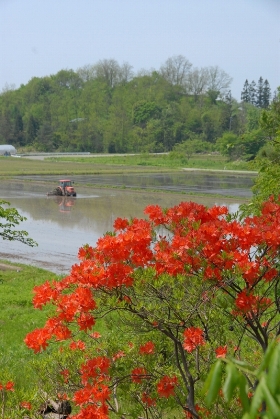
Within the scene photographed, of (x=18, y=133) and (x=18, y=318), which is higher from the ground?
Result: (x=18, y=133)

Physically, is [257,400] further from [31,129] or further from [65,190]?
[31,129]

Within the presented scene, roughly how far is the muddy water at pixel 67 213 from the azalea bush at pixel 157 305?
1162 centimetres

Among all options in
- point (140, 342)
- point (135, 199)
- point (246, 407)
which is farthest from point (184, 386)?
point (135, 199)

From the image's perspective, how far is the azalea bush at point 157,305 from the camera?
12.3ft

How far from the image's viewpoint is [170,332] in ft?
12.7

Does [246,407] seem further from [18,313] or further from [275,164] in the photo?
[18,313]

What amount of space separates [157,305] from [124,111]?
96283 mm

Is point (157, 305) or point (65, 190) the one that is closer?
point (157, 305)

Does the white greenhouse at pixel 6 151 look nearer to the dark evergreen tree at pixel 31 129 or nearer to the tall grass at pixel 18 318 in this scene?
the dark evergreen tree at pixel 31 129

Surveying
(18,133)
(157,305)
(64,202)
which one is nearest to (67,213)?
(64,202)

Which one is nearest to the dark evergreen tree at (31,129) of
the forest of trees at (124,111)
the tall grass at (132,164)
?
the forest of trees at (124,111)

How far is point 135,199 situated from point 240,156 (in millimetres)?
39144

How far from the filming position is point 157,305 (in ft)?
12.1

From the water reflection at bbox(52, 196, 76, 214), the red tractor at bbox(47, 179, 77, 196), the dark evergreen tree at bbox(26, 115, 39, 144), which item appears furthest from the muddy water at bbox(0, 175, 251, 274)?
the dark evergreen tree at bbox(26, 115, 39, 144)
